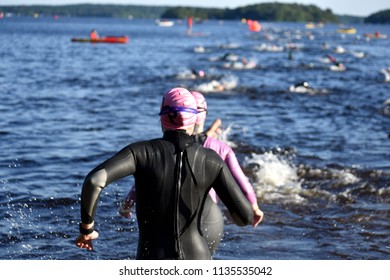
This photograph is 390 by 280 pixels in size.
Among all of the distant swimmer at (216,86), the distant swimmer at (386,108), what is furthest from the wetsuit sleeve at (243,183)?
the distant swimmer at (216,86)

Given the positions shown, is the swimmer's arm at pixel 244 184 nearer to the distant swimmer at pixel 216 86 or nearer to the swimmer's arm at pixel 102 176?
the swimmer's arm at pixel 102 176

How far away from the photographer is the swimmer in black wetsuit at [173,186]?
4215 millimetres

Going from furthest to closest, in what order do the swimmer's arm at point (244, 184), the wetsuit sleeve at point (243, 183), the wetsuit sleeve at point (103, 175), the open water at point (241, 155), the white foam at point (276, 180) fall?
the white foam at point (276, 180) → the open water at point (241, 155) → the wetsuit sleeve at point (243, 183) → the swimmer's arm at point (244, 184) → the wetsuit sleeve at point (103, 175)

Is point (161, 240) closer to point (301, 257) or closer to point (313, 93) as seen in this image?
point (301, 257)

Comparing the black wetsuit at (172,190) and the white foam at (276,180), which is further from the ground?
the black wetsuit at (172,190)

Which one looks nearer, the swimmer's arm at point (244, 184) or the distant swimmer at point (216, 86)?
the swimmer's arm at point (244, 184)

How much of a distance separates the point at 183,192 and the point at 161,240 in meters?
0.33

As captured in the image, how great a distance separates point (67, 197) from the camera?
11117 millimetres

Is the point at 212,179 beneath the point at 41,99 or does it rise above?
above

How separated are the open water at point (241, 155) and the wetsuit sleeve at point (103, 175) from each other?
4154mm

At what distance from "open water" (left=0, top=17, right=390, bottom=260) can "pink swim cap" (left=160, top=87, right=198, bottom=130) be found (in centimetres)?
420

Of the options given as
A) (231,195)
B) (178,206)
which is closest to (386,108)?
(231,195)

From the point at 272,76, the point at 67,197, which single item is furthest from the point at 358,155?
the point at 272,76

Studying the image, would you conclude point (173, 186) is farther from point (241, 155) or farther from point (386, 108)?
point (386, 108)
